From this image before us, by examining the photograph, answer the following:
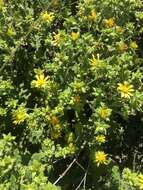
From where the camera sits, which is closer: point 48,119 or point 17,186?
point 17,186

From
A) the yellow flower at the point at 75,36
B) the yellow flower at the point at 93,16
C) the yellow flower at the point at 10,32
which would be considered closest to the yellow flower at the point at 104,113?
the yellow flower at the point at 75,36

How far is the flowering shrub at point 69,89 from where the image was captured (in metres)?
2.96

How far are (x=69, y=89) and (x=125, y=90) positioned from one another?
32 centimetres

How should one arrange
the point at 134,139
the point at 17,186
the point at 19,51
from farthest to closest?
the point at 134,139, the point at 19,51, the point at 17,186

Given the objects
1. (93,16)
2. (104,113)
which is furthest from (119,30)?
(104,113)

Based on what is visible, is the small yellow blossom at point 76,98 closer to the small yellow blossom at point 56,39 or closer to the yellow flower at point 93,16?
the small yellow blossom at point 56,39

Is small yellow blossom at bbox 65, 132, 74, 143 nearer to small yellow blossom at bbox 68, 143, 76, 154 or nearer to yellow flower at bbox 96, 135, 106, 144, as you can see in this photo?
small yellow blossom at bbox 68, 143, 76, 154

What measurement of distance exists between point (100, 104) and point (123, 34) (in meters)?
0.52

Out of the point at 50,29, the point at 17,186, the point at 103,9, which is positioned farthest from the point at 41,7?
the point at 17,186

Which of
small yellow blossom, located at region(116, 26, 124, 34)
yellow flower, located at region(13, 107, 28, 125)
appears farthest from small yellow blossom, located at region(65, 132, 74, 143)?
small yellow blossom, located at region(116, 26, 124, 34)

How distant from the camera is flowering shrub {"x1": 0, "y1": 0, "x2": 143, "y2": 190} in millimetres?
2955

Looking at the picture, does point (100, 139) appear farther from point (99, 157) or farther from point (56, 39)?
point (56, 39)

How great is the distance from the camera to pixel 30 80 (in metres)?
3.34

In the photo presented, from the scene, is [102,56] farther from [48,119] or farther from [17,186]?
[17,186]
